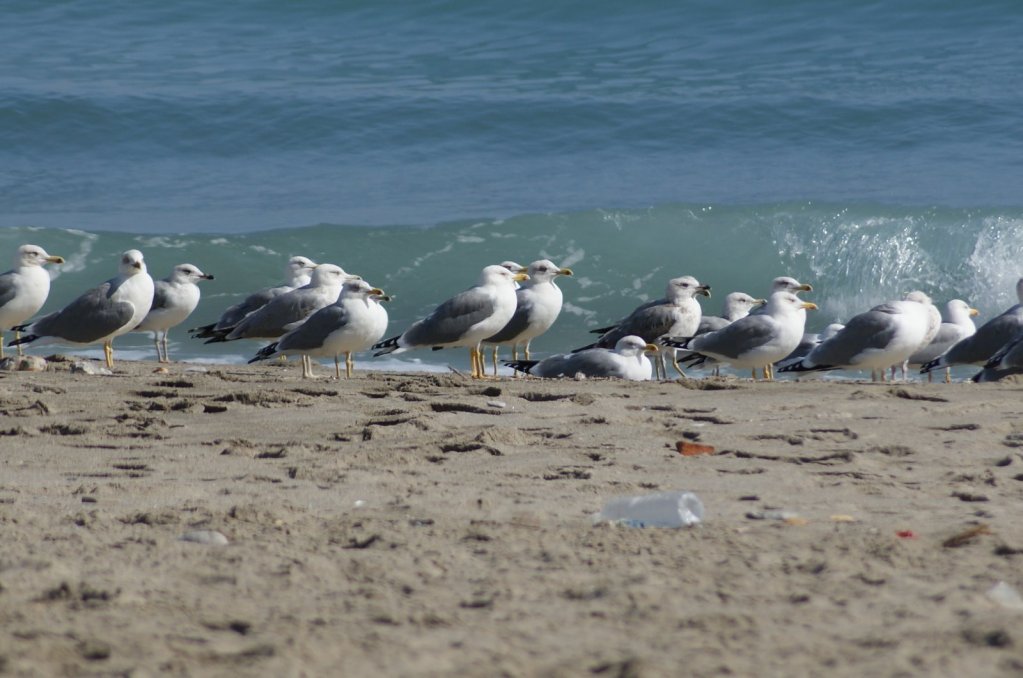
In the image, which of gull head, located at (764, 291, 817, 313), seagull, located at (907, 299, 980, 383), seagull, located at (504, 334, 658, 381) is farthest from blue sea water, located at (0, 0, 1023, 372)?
seagull, located at (907, 299, 980, 383)

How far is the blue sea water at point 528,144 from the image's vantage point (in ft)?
55.6

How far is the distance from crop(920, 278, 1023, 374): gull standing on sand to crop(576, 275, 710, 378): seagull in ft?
5.98

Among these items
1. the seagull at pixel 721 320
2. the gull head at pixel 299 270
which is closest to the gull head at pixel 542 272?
the seagull at pixel 721 320

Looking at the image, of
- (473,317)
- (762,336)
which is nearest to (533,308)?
(473,317)

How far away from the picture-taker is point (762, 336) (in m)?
10.1

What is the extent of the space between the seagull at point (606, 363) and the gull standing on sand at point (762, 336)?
1.59ft

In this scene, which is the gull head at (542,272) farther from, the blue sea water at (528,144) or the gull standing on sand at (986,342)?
the gull standing on sand at (986,342)

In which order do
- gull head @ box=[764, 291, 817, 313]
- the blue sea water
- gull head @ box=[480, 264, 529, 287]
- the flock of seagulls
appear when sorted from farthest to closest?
the blue sea water < gull head @ box=[480, 264, 529, 287] < gull head @ box=[764, 291, 817, 313] < the flock of seagulls

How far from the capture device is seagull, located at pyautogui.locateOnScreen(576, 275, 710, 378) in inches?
440

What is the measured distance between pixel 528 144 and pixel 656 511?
58.8ft

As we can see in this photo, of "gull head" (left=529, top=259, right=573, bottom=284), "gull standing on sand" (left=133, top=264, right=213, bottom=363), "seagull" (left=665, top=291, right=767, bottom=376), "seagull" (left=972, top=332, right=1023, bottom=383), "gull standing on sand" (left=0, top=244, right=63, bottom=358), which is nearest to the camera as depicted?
"seagull" (left=972, top=332, right=1023, bottom=383)

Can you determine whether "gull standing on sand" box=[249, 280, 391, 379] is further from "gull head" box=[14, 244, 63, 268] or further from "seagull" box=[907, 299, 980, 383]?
"seagull" box=[907, 299, 980, 383]

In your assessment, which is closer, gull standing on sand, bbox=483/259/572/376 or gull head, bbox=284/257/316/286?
gull standing on sand, bbox=483/259/572/376

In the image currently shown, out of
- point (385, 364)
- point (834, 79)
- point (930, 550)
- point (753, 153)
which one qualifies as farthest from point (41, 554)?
point (834, 79)
